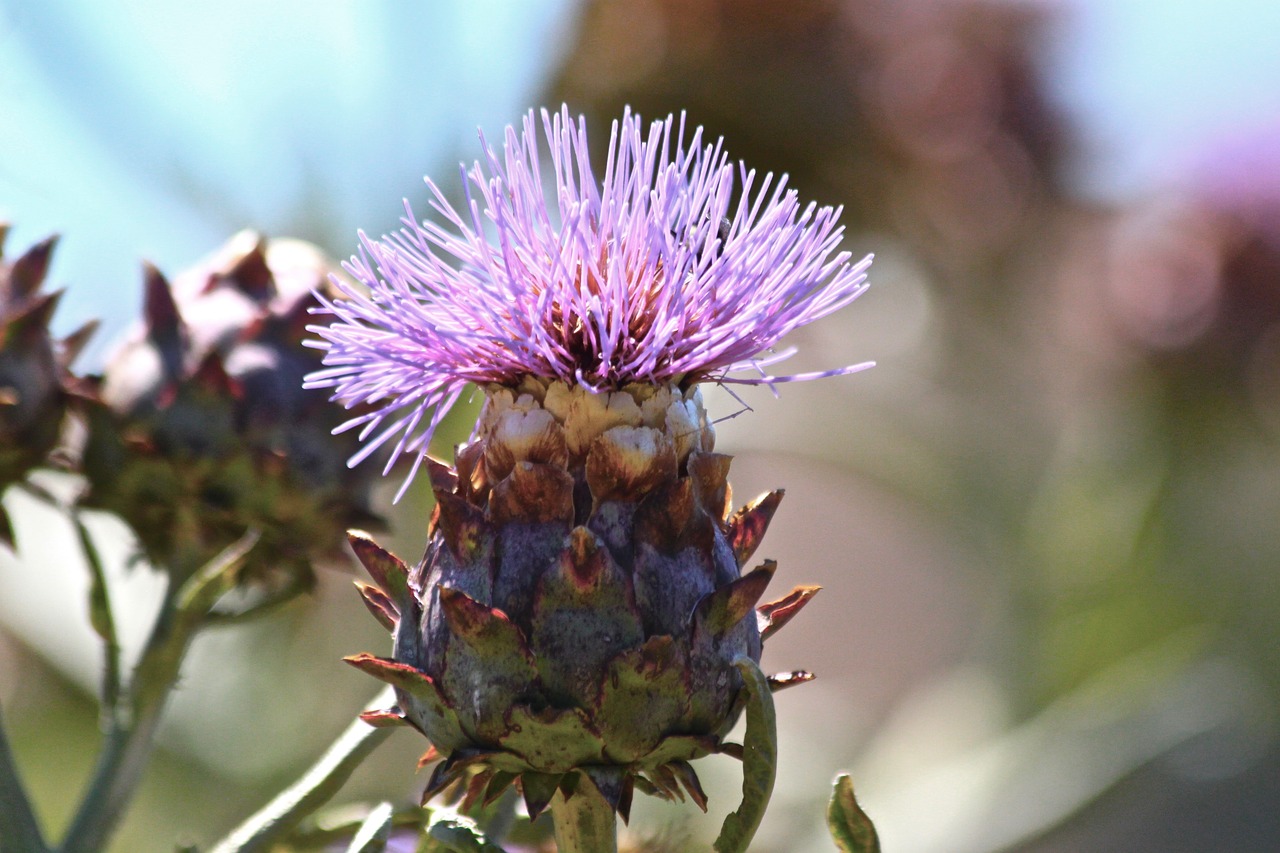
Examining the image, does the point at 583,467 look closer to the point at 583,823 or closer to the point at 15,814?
the point at 583,823

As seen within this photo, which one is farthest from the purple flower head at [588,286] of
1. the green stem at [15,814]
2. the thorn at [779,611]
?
the green stem at [15,814]

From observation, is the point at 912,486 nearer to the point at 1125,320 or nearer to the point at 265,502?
the point at 1125,320

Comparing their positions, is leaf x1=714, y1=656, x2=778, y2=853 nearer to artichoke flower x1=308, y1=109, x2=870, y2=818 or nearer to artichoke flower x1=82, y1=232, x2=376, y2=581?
artichoke flower x1=308, y1=109, x2=870, y2=818

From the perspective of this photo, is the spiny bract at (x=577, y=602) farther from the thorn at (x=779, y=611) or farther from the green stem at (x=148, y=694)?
the green stem at (x=148, y=694)

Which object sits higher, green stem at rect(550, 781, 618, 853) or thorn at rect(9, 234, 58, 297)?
thorn at rect(9, 234, 58, 297)

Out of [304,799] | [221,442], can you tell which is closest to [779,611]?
[304,799]

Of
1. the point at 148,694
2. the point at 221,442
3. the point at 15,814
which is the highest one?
the point at 221,442

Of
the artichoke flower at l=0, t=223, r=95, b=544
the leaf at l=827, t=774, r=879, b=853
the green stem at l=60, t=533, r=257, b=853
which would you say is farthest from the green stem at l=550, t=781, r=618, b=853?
the artichoke flower at l=0, t=223, r=95, b=544

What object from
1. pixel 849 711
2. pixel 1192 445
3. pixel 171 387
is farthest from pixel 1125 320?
pixel 171 387
